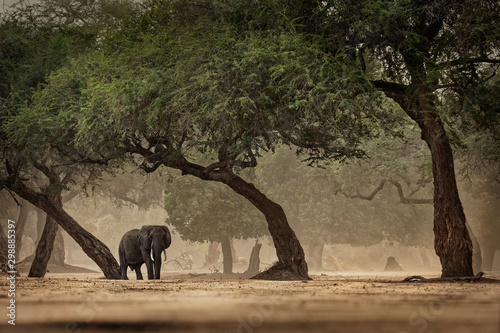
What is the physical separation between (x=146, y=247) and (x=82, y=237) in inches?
89.5

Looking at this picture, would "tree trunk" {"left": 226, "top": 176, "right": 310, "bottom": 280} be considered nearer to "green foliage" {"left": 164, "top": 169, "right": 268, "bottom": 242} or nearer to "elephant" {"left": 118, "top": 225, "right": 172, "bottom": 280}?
"elephant" {"left": 118, "top": 225, "right": 172, "bottom": 280}

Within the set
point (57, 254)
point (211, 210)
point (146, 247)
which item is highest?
point (211, 210)

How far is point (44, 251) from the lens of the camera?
22688 mm

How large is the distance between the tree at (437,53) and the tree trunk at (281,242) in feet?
14.6

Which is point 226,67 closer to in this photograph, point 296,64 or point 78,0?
point 296,64

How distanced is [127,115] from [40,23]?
27.9 ft

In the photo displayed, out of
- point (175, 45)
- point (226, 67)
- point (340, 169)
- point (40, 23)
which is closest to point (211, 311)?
point (226, 67)

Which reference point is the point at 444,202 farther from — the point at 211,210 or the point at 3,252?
the point at 211,210

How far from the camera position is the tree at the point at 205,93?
45.0 feet

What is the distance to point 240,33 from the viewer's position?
15633 mm

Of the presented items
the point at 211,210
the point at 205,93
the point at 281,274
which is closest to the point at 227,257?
the point at 211,210

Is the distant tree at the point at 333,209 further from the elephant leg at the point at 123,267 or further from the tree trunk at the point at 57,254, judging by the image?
the elephant leg at the point at 123,267

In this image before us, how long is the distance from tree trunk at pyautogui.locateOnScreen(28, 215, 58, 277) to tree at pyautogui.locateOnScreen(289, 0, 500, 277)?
1268 centimetres

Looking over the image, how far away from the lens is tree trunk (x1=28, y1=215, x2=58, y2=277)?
22.4 metres
